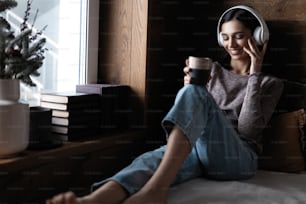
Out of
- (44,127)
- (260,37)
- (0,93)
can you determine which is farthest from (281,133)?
(0,93)

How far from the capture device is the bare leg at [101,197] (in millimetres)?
917

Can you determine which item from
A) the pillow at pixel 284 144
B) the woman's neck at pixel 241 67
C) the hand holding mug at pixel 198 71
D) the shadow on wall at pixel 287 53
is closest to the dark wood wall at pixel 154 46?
the shadow on wall at pixel 287 53

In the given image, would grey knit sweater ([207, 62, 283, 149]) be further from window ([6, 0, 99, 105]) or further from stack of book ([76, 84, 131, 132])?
window ([6, 0, 99, 105])

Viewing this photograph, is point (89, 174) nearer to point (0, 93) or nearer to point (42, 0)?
point (0, 93)

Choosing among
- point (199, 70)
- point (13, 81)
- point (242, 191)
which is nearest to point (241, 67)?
point (199, 70)

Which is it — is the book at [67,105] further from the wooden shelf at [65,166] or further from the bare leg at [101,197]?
the bare leg at [101,197]

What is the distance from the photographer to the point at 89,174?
1.39m

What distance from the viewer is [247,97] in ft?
4.46

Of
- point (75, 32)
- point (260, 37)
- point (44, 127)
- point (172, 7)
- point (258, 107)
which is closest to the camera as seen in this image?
point (44, 127)

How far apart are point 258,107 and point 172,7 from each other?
542 mm

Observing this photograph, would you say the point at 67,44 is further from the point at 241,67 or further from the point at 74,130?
the point at 241,67

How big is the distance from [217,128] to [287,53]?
54cm

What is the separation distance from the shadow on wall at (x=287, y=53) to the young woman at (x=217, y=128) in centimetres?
14

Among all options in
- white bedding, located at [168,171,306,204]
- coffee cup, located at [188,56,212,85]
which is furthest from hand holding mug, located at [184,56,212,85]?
white bedding, located at [168,171,306,204]
